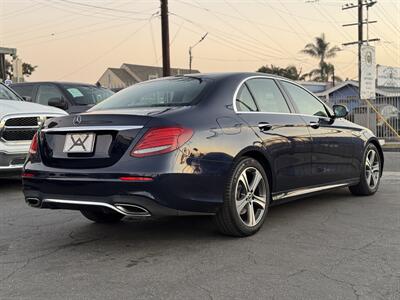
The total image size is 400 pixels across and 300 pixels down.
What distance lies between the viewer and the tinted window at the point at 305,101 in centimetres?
573

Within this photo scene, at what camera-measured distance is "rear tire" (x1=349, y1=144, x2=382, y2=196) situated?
6688 millimetres

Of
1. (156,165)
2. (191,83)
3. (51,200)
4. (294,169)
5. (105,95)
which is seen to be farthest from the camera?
(105,95)

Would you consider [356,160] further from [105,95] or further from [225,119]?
[105,95]

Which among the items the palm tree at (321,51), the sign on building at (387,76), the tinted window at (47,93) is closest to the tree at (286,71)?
the palm tree at (321,51)

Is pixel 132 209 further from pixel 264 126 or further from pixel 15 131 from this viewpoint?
pixel 15 131

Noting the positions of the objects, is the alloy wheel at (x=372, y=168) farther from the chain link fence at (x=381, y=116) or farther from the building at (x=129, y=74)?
the building at (x=129, y=74)

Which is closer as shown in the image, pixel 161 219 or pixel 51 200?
pixel 51 200

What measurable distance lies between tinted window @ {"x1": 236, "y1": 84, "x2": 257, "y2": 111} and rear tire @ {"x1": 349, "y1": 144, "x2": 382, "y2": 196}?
7.79 feet

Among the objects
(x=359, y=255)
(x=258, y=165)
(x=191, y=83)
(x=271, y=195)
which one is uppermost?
(x=191, y=83)

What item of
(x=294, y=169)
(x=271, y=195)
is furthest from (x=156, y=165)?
(x=294, y=169)

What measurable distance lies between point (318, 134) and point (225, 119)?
1.67 m

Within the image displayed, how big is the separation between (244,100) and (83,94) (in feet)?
19.6

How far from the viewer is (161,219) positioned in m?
5.50

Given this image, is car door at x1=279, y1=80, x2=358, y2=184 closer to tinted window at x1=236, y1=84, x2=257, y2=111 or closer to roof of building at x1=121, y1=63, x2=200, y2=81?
tinted window at x1=236, y1=84, x2=257, y2=111
